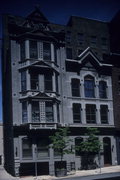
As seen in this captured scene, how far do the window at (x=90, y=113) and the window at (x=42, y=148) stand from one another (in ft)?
22.4

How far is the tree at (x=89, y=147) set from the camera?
91.8ft

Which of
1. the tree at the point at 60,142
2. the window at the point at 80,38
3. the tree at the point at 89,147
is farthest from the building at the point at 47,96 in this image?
the window at the point at 80,38

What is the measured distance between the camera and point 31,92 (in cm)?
2758

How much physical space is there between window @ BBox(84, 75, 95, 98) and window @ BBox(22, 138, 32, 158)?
33.4 ft

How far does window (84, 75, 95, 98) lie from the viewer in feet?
107

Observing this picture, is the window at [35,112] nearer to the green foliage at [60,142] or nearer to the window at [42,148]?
the window at [42,148]

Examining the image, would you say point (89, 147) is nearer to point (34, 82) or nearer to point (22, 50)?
point (34, 82)

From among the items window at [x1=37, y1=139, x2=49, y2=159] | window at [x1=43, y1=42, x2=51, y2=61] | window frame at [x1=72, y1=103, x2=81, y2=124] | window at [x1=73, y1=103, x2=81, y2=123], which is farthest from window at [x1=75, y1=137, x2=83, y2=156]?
window at [x1=43, y1=42, x2=51, y2=61]

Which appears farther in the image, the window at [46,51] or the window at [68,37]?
the window at [68,37]

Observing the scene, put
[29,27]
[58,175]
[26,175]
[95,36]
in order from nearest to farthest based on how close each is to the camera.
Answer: [58,175] → [26,175] → [29,27] → [95,36]

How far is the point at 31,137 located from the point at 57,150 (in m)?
3.41

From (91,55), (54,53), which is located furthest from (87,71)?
(54,53)

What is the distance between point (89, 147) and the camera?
91.2 feet

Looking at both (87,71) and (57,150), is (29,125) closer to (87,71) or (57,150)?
(57,150)
